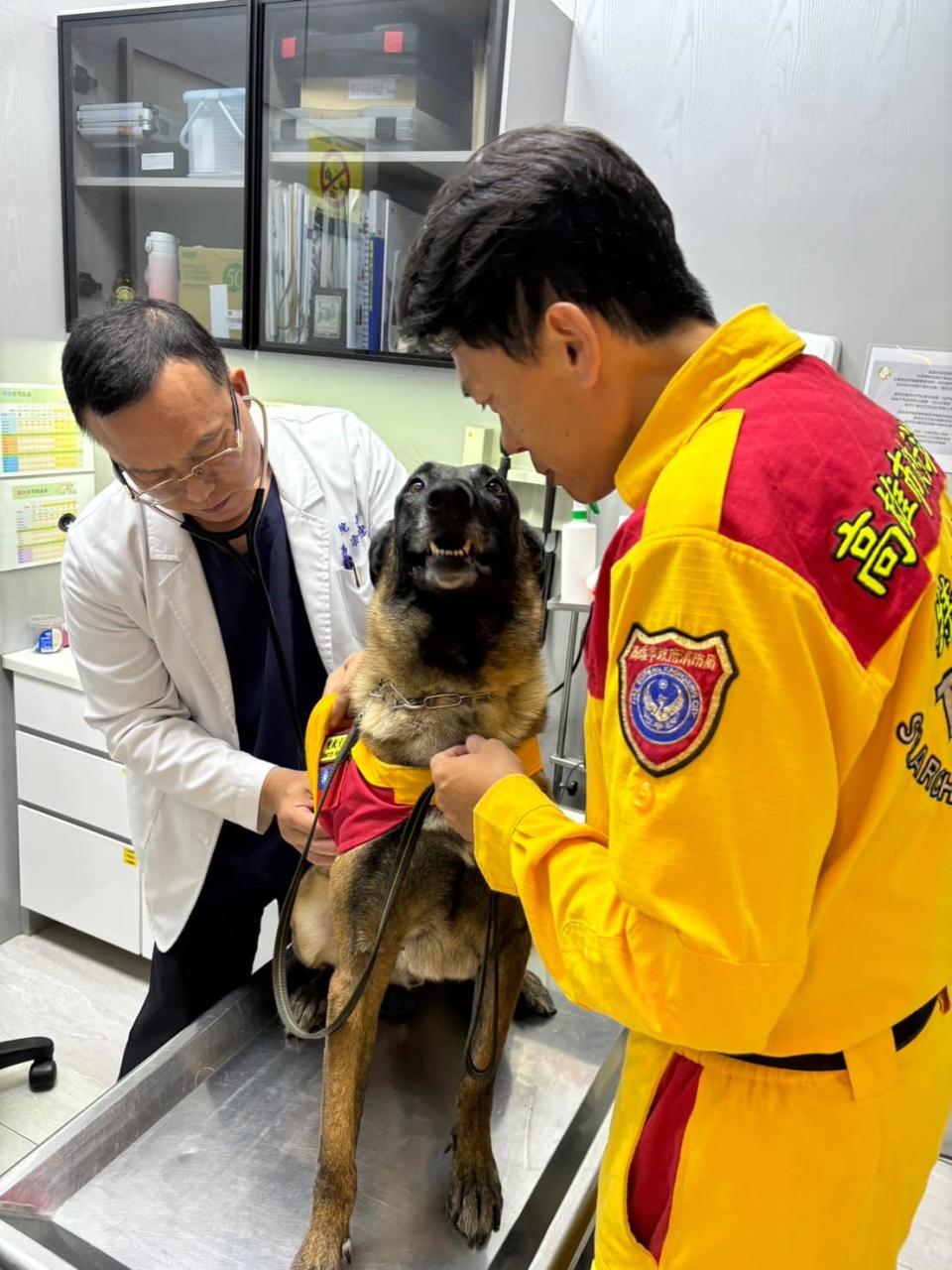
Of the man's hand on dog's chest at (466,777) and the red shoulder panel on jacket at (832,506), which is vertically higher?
the red shoulder panel on jacket at (832,506)

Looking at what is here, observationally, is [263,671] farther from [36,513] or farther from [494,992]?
[36,513]

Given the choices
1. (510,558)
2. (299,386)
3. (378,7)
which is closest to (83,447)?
(299,386)

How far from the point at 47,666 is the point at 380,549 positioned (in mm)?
1604

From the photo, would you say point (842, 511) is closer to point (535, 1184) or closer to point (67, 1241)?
point (535, 1184)

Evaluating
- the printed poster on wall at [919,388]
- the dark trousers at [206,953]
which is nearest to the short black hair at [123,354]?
the dark trousers at [206,953]

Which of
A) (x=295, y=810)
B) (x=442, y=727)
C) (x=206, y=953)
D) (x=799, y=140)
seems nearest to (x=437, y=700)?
(x=442, y=727)

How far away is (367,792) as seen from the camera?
0.94 m

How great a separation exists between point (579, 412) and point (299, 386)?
6.02ft

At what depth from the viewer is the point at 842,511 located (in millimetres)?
475

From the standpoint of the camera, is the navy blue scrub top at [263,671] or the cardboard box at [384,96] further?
the cardboard box at [384,96]

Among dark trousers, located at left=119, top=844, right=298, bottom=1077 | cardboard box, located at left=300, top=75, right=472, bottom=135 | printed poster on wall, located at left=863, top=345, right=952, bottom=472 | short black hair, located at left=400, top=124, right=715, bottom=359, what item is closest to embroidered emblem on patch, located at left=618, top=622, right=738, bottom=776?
short black hair, located at left=400, top=124, right=715, bottom=359

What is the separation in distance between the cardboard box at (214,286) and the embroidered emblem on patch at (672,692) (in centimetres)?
195

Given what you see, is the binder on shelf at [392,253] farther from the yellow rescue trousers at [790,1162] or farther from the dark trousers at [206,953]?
the yellow rescue trousers at [790,1162]

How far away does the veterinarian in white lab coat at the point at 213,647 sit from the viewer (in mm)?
1208
